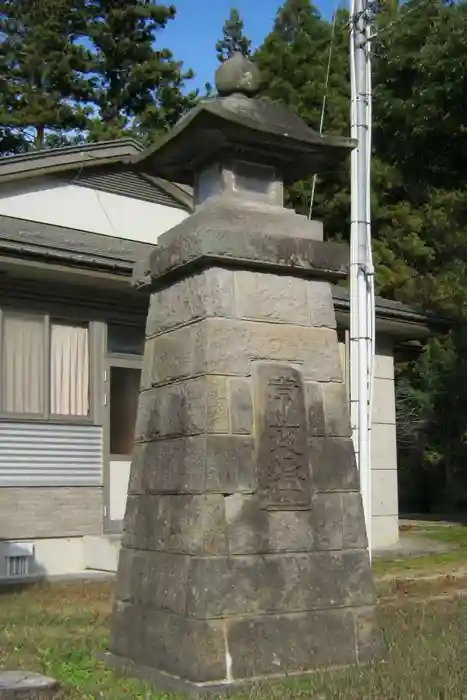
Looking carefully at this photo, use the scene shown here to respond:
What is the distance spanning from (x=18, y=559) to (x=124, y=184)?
6.30 metres

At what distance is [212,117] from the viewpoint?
6.55 metres

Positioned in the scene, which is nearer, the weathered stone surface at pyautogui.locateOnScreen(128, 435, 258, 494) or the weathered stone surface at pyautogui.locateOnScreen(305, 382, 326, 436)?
the weathered stone surface at pyautogui.locateOnScreen(128, 435, 258, 494)

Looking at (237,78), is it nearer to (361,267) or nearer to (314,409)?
(314,409)

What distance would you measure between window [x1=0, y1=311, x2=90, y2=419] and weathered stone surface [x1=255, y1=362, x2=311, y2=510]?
651 cm

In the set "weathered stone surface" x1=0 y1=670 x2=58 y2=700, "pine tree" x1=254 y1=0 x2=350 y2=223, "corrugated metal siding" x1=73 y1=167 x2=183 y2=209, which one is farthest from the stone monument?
"pine tree" x1=254 y1=0 x2=350 y2=223

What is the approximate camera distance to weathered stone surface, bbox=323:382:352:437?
674 cm

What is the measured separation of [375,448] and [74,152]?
6.50 meters

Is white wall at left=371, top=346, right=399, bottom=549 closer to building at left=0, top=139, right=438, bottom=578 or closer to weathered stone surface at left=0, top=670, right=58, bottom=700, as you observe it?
building at left=0, top=139, right=438, bottom=578

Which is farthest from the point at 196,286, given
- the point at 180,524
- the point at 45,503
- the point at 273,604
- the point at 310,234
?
the point at 45,503

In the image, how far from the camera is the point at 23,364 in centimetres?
1256

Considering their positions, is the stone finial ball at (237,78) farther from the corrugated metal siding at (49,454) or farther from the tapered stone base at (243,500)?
the corrugated metal siding at (49,454)

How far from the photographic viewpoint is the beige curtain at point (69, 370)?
42.0ft

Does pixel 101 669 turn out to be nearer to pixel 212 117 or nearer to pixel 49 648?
pixel 49 648

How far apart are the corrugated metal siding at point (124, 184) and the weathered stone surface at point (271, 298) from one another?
8570 millimetres
